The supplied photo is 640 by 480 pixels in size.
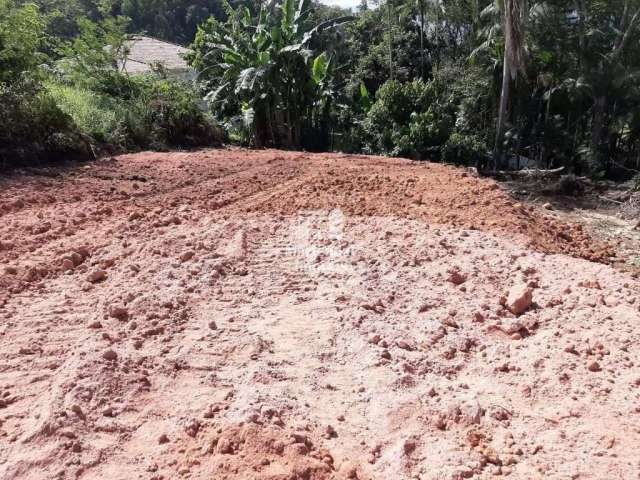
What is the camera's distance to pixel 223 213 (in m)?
7.85

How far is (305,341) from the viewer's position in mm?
4996

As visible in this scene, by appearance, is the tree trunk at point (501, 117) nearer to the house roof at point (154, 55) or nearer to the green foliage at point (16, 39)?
the green foliage at point (16, 39)

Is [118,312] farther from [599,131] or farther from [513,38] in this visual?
[599,131]

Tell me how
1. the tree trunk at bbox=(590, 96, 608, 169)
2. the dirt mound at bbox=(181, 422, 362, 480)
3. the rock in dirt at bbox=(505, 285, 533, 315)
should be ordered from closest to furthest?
the dirt mound at bbox=(181, 422, 362, 480) → the rock in dirt at bbox=(505, 285, 533, 315) → the tree trunk at bbox=(590, 96, 608, 169)

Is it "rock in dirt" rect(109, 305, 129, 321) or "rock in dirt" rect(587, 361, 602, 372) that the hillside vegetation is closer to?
"rock in dirt" rect(109, 305, 129, 321)

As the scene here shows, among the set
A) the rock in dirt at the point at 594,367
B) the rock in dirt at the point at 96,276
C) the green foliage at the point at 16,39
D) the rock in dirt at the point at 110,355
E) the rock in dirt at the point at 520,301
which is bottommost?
the rock in dirt at the point at 594,367

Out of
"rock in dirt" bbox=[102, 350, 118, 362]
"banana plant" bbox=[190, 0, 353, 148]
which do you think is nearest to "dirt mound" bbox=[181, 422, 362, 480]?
"rock in dirt" bbox=[102, 350, 118, 362]

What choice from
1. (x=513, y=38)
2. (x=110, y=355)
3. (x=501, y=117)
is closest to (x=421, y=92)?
(x=501, y=117)

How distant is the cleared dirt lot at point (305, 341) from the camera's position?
3.55 metres

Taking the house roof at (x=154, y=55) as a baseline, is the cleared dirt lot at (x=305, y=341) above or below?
below

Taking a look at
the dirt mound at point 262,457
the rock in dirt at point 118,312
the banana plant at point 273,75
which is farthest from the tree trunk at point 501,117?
the dirt mound at point 262,457

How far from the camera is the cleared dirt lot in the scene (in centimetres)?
355

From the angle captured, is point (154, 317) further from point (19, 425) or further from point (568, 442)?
point (568, 442)

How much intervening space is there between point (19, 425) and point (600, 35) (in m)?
18.7
